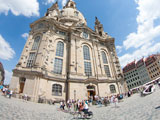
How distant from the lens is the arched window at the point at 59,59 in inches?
935

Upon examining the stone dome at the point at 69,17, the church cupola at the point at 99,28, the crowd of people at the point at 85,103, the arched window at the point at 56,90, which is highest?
the stone dome at the point at 69,17

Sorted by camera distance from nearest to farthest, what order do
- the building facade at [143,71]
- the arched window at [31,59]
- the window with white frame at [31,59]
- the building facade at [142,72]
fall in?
1. the arched window at [31,59]
2. the window with white frame at [31,59]
3. the building facade at [143,71]
4. the building facade at [142,72]

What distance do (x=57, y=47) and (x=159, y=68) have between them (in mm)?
53076

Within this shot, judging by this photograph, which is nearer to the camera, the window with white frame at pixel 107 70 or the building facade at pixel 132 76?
the window with white frame at pixel 107 70

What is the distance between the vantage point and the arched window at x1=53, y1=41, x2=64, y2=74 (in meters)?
23.8

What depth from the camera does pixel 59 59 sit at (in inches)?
994

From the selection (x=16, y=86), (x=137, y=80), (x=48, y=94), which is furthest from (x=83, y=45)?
(x=137, y=80)

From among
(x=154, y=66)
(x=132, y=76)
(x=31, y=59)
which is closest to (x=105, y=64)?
(x=31, y=59)

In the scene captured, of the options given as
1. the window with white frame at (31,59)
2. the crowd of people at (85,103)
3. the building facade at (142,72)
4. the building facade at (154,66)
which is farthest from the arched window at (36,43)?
the building facade at (142,72)

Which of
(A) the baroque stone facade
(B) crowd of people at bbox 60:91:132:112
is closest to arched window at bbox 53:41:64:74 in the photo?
(A) the baroque stone facade

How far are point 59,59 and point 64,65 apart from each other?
6.99 feet

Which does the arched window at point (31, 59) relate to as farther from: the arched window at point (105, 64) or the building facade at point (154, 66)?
the building facade at point (154, 66)

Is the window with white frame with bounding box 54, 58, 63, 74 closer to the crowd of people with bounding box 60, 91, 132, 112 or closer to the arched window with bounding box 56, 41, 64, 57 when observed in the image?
the arched window with bounding box 56, 41, 64, 57

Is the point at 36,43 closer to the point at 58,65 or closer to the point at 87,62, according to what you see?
the point at 58,65
